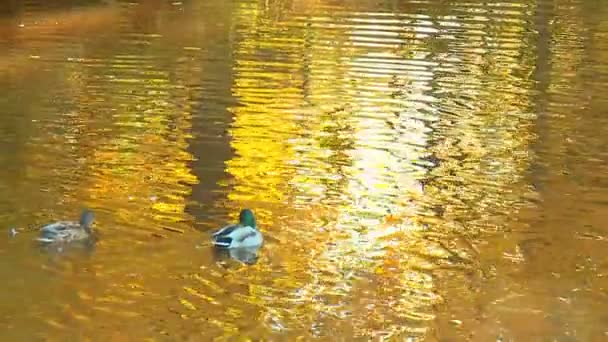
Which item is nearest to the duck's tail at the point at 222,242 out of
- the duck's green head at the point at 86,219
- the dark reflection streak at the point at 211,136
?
the dark reflection streak at the point at 211,136

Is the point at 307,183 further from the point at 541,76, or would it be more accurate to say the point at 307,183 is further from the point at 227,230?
the point at 541,76

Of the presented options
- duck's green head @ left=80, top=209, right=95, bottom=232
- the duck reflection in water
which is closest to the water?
the duck reflection in water

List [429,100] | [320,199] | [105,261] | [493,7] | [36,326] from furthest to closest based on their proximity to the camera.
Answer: [493,7] < [429,100] < [320,199] < [105,261] < [36,326]

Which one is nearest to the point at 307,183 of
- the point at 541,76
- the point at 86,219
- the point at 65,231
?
the point at 86,219

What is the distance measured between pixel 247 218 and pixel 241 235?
25 cm

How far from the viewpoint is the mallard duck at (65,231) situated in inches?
427

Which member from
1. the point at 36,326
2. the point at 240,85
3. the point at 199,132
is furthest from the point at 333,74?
the point at 36,326

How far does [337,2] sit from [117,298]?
21.8 metres

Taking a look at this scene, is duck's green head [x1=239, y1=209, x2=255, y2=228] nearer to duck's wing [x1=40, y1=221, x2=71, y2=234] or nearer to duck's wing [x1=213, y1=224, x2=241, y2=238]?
duck's wing [x1=213, y1=224, x2=241, y2=238]

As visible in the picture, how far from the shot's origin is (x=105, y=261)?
10.6 m

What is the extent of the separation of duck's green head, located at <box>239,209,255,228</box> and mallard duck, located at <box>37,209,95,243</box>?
134 centimetres

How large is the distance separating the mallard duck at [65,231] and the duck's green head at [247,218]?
1.34m

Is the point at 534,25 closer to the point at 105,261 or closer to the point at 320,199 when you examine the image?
the point at 320,199

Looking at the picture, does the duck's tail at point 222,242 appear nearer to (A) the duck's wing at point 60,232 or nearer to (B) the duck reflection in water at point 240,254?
(B) the duck reflection in water at point 240,254
